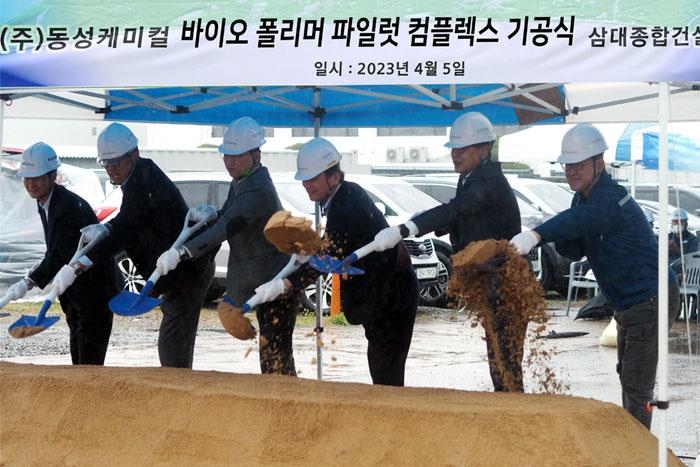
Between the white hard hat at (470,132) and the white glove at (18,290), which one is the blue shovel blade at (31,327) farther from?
the white hard hat at (470,132)

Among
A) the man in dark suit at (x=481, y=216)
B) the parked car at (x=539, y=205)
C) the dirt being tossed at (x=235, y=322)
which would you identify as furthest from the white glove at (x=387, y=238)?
the parked car at (x=539, y=205)

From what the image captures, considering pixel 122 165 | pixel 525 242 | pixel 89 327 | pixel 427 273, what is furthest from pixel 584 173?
pixel 427 273

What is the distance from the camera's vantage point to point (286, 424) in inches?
180

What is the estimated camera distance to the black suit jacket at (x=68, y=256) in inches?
252

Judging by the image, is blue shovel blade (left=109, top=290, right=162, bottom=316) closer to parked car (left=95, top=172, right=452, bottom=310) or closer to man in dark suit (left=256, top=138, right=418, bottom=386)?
man in dark suit (left=256, top=138, right=418, bottom=386)

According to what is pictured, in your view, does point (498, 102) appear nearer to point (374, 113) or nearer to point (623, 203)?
point (374, 113)

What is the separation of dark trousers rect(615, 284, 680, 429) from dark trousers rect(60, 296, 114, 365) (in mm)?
2926

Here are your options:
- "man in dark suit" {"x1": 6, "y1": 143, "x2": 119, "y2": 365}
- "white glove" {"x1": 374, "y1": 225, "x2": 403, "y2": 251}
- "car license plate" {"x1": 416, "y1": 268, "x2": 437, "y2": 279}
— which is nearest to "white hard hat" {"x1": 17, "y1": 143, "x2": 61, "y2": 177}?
"man in dark suit" {"x1": 6, "y1": 143, "x2": 119, "y2": 365}

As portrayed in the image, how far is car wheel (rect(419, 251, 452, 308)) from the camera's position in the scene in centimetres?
1342

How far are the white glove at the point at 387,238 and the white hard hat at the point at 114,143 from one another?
1.73m

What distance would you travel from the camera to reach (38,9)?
4.70m

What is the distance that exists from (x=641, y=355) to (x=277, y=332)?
192 centimetres

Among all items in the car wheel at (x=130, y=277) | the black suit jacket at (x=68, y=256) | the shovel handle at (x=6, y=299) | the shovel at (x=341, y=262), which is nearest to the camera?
the shovel at (x=341, y=262)

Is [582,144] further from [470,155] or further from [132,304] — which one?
[132,304]
